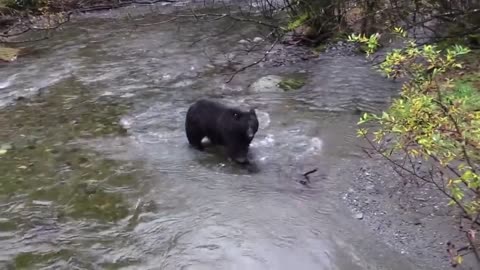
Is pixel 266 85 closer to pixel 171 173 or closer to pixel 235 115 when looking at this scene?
pixel 235 115

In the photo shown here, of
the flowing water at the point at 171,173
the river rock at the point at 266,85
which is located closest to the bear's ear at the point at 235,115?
the flowing water at the point at 171,173

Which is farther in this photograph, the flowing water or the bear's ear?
the bear's ear

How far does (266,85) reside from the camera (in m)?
9.85

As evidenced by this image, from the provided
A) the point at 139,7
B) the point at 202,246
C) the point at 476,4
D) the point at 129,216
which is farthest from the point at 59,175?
the point at 139,7

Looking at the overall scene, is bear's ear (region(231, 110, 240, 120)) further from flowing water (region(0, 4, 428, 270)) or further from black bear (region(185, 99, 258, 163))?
flowing water (region(0, 4, 428, 270))

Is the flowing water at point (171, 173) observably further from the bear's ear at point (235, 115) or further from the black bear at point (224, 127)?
the bear's ear at point (235, 115)

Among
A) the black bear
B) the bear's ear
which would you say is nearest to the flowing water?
the black bear

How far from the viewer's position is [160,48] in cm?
1314

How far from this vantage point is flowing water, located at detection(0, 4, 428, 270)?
5145mm

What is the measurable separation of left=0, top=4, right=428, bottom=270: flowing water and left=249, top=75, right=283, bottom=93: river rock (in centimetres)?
21

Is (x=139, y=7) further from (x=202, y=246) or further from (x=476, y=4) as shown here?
(x=202, y=246)

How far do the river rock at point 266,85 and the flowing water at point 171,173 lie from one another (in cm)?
21

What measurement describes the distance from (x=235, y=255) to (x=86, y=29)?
39.8 ft

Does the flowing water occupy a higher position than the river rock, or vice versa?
the flowing water
